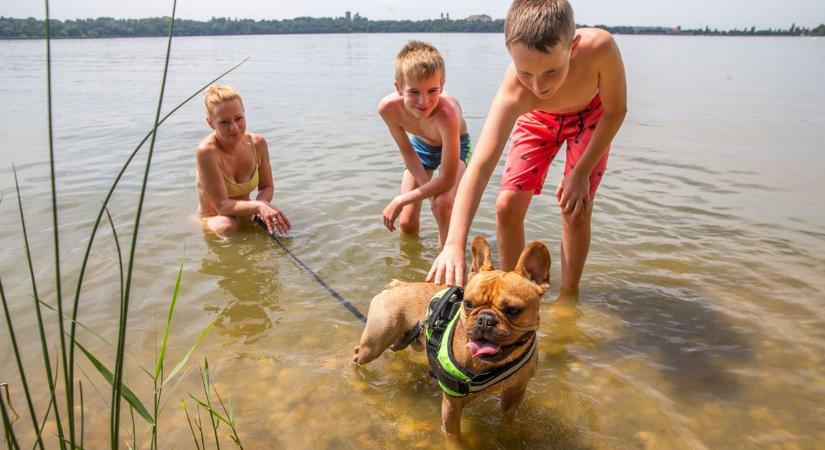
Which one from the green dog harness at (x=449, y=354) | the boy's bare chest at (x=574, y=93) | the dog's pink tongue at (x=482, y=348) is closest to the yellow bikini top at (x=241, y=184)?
the boy's bare chest at (x=574, y=93)

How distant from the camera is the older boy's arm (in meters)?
3.07

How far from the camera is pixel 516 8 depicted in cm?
331

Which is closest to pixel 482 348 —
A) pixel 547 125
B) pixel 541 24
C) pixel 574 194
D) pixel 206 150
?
pixel 541 24

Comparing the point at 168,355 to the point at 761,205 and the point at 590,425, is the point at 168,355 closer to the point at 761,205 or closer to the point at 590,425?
the point at 590,425

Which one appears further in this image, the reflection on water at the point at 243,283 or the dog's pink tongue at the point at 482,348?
the reflection on water at the point at 243,283

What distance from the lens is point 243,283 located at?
5242mm

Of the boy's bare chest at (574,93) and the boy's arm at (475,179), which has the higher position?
the boy's bare chest at (574,93)

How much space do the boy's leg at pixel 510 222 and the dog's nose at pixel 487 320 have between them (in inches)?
79.6

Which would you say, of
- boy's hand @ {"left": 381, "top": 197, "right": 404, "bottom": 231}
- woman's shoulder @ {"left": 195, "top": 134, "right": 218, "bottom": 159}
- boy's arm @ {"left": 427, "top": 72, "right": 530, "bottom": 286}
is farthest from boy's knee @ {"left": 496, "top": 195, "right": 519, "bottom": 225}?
woman's shoulder @ {"left": 195, "top": 134, "right": 218, "bottom": 159}

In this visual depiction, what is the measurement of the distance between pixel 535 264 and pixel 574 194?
145 cm

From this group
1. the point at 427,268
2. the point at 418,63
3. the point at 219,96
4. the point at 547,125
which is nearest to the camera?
the point at 547,125

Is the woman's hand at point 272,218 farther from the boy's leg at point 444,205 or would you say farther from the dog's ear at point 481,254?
the dog's ear at point 481,254

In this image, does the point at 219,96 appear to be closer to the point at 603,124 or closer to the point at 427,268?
the point at 427,268

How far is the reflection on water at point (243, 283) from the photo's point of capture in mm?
4473
